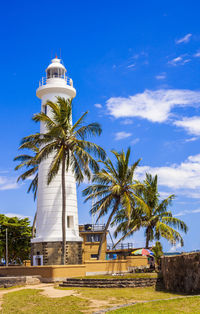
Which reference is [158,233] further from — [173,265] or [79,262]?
[173,265]

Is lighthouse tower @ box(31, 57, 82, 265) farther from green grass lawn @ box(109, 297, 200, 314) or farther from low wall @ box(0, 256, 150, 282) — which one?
green grass lawn @ box(109, 297, 200, 314)

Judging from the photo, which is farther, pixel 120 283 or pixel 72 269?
pixel 72 269

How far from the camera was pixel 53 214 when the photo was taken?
29266mm

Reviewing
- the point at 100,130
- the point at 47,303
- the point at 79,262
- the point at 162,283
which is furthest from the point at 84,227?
the point at 47,303

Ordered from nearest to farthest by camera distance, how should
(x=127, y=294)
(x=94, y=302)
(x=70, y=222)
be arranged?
(x=94, y=302), (x=127, y=294), (x=70, y=222)

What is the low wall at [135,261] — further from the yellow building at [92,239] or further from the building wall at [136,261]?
the yellow building at [92,239]

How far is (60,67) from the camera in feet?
109

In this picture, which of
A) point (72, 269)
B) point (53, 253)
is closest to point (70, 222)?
point (53, 253)

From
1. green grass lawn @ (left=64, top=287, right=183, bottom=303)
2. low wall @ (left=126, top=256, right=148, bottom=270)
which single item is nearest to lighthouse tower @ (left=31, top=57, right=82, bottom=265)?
low wall @ (left=126, top=256, right=148, bottom=270)

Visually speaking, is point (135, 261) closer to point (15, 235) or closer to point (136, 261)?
point (136, 261)

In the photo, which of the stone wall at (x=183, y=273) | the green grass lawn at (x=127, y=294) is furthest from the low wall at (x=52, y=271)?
the stone wall at (x=183, y=273)

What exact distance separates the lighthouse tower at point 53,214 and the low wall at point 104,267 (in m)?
2.09

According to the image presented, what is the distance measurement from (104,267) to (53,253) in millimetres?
4054

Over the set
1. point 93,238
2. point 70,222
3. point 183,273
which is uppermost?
point 70,222
